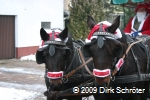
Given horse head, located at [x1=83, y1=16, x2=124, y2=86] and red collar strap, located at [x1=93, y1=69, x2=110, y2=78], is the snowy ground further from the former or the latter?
red collar strap, located at [x1=93, y1=69, x2=110, y2=78]

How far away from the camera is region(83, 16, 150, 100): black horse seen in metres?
4.02

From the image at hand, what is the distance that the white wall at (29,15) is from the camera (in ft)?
51.9

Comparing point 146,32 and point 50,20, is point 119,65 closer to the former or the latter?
point 146,32

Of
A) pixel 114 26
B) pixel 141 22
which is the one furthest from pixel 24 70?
pixel 114 26

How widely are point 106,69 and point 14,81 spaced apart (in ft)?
24.0

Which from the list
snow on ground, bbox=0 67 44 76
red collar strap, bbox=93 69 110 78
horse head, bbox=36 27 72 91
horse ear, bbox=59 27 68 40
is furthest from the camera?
snow on ground, bbox=0 67 44 76

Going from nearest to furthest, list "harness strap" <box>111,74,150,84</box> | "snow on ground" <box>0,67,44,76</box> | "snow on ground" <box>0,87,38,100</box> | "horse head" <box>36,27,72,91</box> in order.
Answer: "horse head" <box>36,27,72,91</box>, "harness strap" <box>111,74,150,84</box>, "snow on ground" <box>0,87,38,100</box>, "snow on ground" <box>0,67,44,76</box>

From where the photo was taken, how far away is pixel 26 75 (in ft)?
39.1

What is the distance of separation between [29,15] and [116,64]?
13.0 m

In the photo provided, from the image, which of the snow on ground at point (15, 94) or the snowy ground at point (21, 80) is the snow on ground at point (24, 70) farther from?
the snow on ground at point (15, 94)

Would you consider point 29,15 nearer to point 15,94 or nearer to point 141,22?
point 15,94

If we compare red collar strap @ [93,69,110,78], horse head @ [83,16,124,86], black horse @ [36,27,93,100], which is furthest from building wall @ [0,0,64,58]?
red collar strap @ [93,69,110,78]

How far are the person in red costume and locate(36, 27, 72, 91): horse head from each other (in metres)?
2.23

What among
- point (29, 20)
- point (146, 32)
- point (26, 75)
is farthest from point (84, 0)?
point (146, 32)
